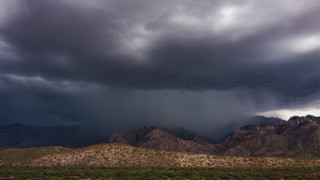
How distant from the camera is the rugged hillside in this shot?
87.1 meters

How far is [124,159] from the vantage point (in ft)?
309

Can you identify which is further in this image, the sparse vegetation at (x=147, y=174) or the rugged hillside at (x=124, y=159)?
the rugged hillside at (x=124, y=159)

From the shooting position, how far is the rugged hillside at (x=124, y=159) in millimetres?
87062

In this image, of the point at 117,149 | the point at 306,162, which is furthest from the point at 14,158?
the point at 306,162

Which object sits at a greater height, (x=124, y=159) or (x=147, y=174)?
(x=124, y=159)

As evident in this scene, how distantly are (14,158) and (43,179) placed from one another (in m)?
52.4

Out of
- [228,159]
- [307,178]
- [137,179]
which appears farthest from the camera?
[228,159]

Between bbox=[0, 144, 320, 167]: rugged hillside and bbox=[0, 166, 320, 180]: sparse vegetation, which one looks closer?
bbox=[0, 166, 320, 180]: sparse vegetation

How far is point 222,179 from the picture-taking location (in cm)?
5300

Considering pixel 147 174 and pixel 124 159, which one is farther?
pixel 124 159

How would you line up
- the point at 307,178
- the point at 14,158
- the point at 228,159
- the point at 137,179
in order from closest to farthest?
the point at 307,178 < the point at 137,179 < the point at 14,158 < the point at 228,159

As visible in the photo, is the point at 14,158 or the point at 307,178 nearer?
the point at 307,178

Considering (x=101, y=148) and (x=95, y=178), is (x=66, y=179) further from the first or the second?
(x=101, y=148)

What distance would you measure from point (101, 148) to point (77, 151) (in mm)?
10405
